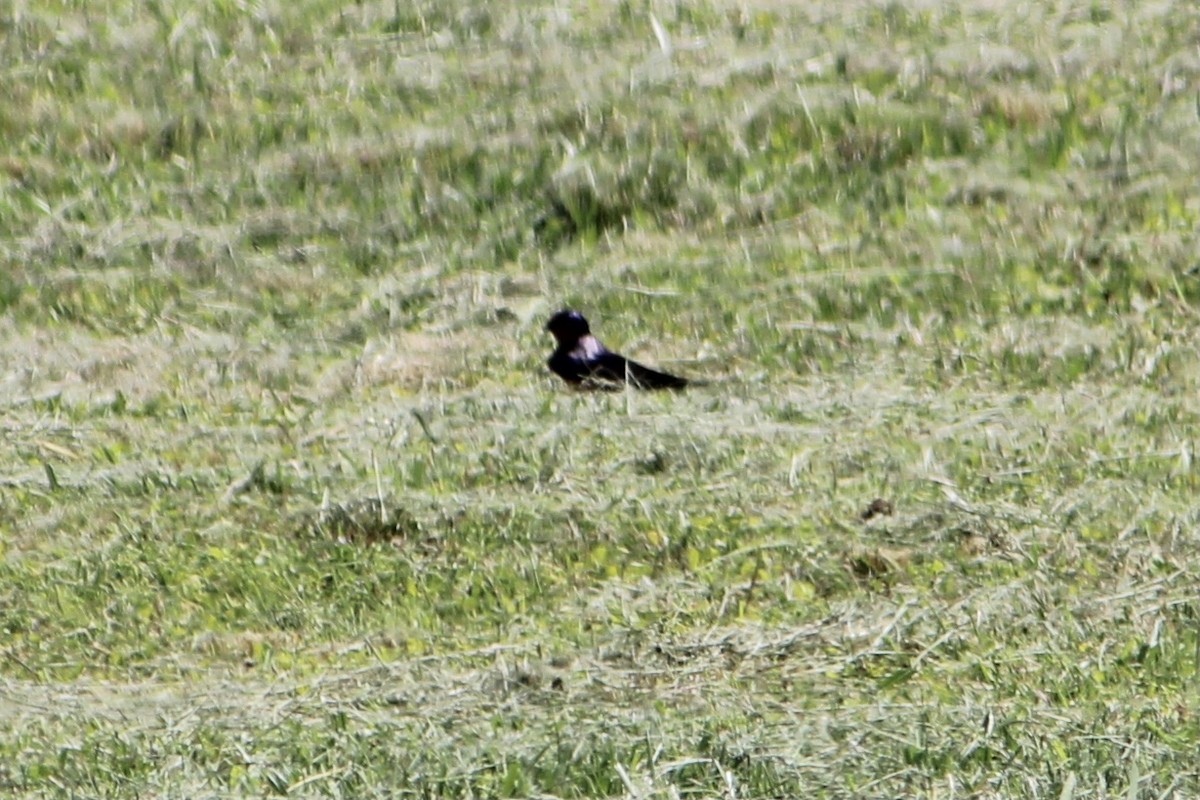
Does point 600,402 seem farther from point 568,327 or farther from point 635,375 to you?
point 568,327

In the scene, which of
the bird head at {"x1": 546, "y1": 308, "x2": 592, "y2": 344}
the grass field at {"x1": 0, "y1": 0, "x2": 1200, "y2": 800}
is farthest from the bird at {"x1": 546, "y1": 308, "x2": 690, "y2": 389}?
the grass field at {"x1": 0, "y1": 0, "x2": 1200, "y2": 800}

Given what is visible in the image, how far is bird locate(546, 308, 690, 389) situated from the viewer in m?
7.54

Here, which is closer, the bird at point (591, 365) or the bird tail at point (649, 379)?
the bird at point (591, 365)

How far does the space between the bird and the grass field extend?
6.4 inches

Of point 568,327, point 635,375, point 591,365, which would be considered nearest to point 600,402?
point 591,365

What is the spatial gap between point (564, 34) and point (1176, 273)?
4429 mm

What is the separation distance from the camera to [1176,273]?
8.24m

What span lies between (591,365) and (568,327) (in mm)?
481

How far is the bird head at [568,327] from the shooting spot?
801 centimetres

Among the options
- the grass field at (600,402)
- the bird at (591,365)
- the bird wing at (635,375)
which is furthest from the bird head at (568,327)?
the bird wing at (635,375)

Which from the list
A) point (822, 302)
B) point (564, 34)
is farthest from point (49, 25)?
point (822, 302)

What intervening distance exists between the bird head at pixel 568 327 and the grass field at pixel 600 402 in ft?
0.57

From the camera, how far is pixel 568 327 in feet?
26.4

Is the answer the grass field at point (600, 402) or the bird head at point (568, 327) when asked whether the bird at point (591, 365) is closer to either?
the bird head at point (568, 327)
